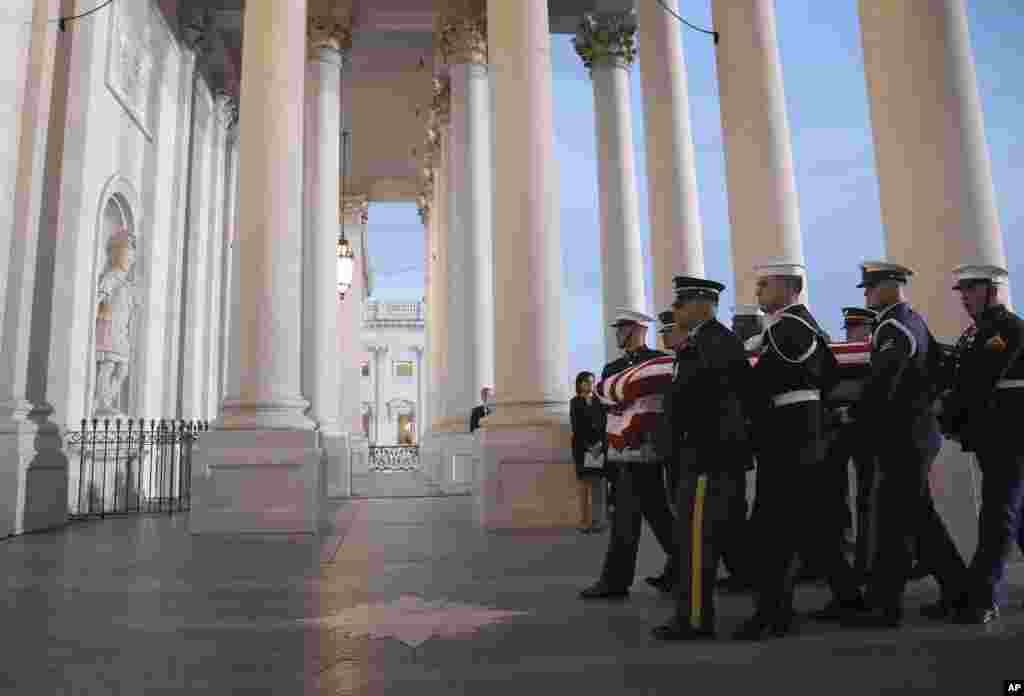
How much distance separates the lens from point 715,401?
17.2 ft

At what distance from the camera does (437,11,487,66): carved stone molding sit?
848 inches

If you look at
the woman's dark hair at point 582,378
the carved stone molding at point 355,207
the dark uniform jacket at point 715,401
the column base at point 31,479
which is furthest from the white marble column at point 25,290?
the carved stone molding at point 355,207

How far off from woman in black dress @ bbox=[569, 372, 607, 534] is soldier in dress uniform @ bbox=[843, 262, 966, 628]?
544 centimetres

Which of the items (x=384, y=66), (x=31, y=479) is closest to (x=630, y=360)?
(x=31, y=479)

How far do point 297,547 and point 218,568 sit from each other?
176cm

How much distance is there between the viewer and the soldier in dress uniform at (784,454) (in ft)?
17.0

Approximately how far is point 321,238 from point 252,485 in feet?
31.4

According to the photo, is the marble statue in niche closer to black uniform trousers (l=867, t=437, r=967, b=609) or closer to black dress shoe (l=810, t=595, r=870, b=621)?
black dress shoe (l=810, t=595, r=870, b=621)

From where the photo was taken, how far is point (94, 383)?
1591 cm

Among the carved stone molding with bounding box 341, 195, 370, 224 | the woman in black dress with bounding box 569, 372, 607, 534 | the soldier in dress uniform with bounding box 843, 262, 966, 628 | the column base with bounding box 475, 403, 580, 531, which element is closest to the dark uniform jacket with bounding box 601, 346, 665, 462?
the soldier in dress uniform with bounding box 843, 262, 966, 628

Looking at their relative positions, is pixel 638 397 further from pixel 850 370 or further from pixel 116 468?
pixel 116 468

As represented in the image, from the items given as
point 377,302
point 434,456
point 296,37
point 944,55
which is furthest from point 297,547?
point 377,302

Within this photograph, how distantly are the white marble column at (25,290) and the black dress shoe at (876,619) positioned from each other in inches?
468

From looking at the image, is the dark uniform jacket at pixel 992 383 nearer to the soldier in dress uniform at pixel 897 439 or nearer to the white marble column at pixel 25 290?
the soldier in dress uniform at pixel 897 439
